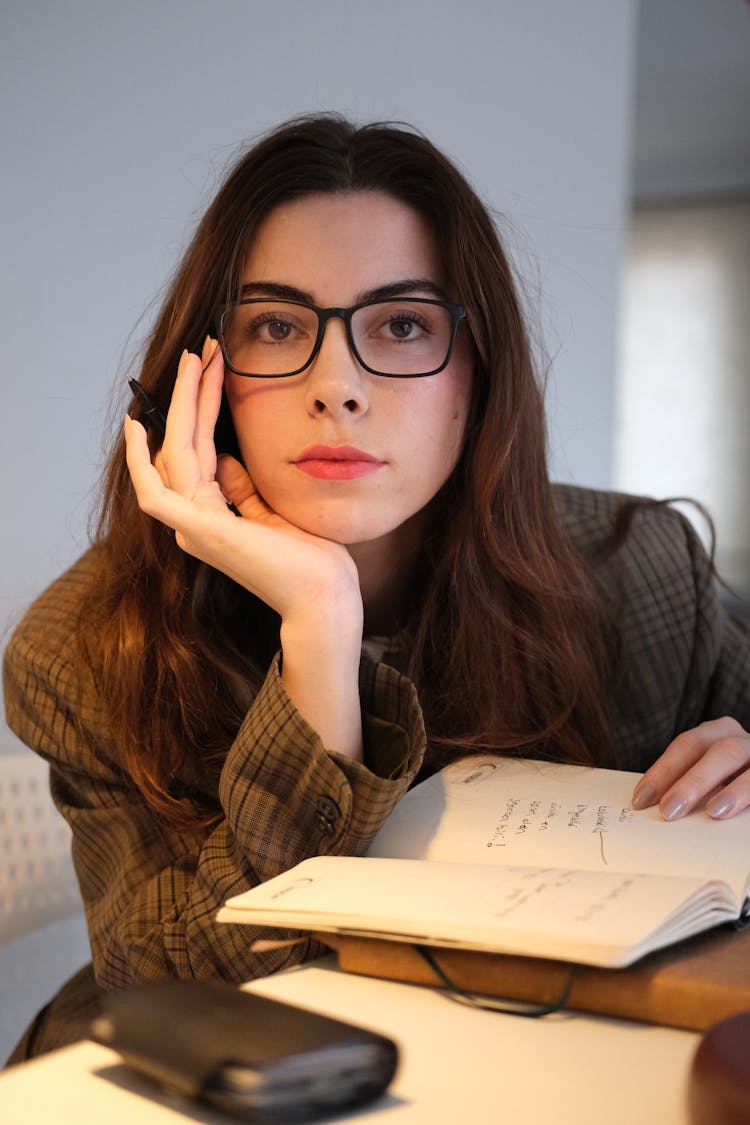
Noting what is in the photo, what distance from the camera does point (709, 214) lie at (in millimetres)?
7219

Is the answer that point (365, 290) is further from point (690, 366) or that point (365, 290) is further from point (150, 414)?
point (690, 366)

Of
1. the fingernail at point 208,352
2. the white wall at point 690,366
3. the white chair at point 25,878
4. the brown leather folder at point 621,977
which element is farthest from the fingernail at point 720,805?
the white wall at point 690,366

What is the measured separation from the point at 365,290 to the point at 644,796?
545 millimetres

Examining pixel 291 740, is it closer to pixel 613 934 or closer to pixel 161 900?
pixel 161 900

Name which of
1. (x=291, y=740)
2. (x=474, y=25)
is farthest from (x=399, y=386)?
(x=474, y=25)

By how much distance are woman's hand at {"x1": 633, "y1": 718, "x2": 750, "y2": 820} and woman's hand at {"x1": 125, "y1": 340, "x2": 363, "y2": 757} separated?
0.25m

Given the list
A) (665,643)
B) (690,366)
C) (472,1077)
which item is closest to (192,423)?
(665,643)

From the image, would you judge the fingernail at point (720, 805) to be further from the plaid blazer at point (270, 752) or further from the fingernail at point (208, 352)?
the fingernail at point (208, 352)

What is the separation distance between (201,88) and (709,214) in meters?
5.67

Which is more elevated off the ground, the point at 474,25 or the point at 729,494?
the point at 474,25

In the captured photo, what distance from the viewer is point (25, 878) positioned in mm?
1412

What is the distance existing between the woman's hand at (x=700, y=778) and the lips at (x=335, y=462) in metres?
0.38

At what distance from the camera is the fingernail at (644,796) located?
3.07 feet

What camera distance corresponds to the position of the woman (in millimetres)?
1021
